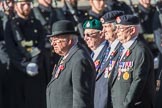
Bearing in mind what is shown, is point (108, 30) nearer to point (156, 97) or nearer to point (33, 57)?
point (156, 97)

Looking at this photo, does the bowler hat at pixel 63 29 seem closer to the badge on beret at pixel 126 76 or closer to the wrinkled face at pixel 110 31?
the badge on beret at pixel 126 76

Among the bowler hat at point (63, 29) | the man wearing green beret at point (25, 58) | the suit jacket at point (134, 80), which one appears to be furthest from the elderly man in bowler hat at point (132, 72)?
the man wearing green beret at point (25, 58)

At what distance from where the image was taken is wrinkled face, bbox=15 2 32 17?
10.3 m

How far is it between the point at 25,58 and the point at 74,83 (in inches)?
166

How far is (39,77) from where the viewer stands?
33.9ft

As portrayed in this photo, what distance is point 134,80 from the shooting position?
6.81m

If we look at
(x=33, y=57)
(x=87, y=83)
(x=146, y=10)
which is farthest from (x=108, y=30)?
(x=146, y=10)

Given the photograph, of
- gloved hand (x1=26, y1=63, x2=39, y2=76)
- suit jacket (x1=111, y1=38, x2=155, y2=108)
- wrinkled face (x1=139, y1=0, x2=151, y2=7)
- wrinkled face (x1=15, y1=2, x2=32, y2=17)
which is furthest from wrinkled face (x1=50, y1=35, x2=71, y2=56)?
wrinkled face (x1=139, y1=0, x2=151, y2=7)

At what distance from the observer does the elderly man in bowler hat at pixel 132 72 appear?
6785 mm

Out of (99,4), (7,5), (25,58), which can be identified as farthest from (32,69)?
(99,4)

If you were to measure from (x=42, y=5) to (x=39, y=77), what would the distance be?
4.58ft

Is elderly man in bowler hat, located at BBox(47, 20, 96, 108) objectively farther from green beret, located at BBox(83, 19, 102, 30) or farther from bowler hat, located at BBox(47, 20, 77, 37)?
green beret, located at BBox(83, 19, 102, 30)

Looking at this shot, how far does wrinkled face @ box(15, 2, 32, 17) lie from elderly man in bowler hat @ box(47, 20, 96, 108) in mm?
3909

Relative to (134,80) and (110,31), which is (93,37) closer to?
(110,31)
